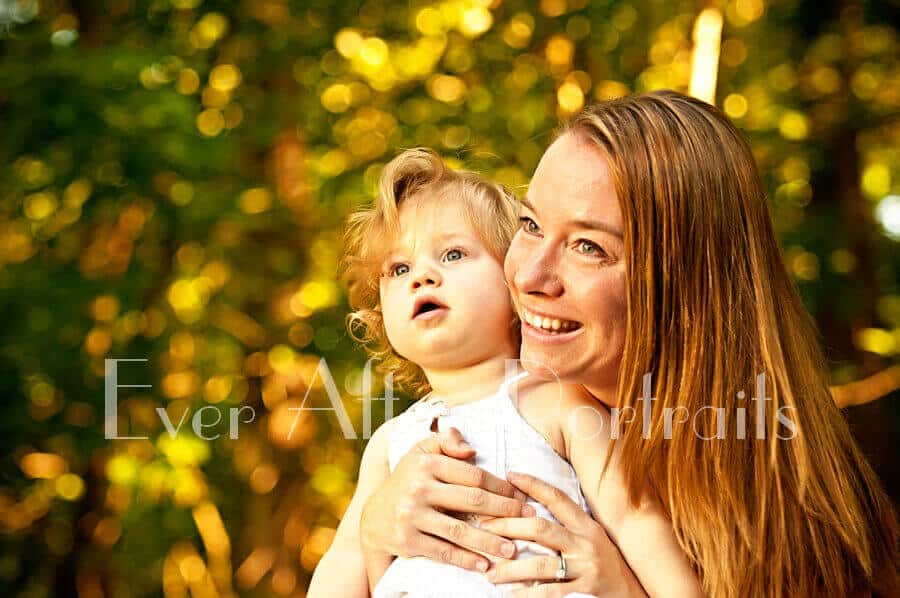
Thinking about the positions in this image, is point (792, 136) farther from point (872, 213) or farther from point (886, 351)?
point (886, 351)

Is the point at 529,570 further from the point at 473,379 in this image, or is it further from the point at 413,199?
the point at 413,199

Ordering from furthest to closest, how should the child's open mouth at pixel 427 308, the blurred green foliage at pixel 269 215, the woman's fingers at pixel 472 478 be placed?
the blurred green foliage at pixel 269 215 < the child's open mouth at pixel 427 308 < the woman's fingers at pixel 472 478

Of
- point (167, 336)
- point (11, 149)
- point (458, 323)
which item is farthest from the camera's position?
point (167, 336)

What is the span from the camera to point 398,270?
1.80m

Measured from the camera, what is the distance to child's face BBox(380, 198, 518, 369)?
66.7 inches

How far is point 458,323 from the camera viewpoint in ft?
5.55

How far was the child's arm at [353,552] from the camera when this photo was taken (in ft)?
5.84

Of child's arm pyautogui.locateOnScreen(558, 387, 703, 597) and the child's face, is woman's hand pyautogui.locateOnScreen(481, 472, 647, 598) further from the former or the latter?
the child's face

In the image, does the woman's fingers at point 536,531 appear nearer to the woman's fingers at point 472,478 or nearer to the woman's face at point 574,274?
the woman's fingers at point 472,478

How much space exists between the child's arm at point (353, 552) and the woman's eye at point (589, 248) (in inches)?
21.5

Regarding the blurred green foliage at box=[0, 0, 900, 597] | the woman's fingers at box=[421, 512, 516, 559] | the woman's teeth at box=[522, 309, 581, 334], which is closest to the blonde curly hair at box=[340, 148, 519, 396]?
the woman's teeth at box=[522, 309, 581, 334]

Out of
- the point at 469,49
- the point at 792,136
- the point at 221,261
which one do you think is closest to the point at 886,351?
the point at 792,136

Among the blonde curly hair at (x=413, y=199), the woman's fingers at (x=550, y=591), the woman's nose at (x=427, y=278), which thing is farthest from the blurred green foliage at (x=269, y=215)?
the woman's fingers at (x=550, y=591)

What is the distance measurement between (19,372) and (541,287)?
7.21ft
